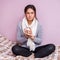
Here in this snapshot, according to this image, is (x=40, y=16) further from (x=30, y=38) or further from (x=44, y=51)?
(x=44, y=51)

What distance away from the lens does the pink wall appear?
2.51 meters

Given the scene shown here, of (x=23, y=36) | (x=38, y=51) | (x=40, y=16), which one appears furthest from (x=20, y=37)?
(x=40, y=16)

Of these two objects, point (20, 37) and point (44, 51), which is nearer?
point (44, 51)

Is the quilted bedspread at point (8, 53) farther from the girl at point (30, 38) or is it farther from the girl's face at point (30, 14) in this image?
the girl's face at point (30, 14)

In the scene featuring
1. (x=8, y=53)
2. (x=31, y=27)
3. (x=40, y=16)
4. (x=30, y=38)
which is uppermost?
(x=40, y=16)

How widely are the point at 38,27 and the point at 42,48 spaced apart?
29 centimetres

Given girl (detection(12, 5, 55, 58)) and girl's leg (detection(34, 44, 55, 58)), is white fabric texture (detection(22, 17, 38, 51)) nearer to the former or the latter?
girl (detection(12, 5, 55, 58))

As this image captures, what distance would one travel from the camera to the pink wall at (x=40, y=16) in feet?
8.24

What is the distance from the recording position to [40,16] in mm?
2545

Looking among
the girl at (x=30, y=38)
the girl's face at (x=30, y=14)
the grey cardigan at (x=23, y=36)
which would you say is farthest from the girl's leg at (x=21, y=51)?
the girl's face at (x=30, y=14)

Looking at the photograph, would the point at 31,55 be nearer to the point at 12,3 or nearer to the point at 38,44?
the point at 38,44

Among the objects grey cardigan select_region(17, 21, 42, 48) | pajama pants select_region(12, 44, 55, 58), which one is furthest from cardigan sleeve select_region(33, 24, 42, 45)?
pajama pants select_region(12, 44, 55, 58)

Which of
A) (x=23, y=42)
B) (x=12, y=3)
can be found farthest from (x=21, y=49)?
(x=12, y=3)

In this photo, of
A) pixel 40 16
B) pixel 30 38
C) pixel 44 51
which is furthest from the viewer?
pixel 40 16
